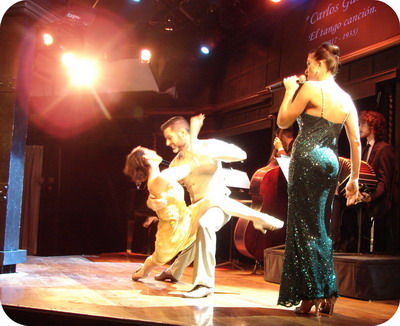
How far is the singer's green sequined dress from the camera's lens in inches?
118

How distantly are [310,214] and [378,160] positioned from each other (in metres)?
2.02

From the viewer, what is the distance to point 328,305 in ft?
10.1

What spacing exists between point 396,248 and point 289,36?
11.5 feet

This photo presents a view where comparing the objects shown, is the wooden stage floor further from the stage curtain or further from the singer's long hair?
the stage curtain

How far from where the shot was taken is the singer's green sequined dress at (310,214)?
3000 millimetres

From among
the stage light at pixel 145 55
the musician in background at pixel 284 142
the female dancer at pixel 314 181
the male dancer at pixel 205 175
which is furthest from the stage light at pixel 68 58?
the female dancer at pixel 314 181

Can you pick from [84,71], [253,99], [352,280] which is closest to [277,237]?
[352,280]

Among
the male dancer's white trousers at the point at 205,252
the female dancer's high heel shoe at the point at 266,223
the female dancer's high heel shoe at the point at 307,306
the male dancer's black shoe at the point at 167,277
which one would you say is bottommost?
the male dancer's black shoe at the point at 167,277

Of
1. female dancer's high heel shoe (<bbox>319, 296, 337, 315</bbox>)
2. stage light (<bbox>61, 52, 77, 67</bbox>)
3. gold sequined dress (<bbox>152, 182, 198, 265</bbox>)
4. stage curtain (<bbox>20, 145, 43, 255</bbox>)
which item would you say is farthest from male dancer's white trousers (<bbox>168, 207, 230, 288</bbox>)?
stage light (<bbox>61, 52, 77, 67</bbox>)

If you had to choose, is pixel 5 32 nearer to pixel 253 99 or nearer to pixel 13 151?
pixel 13 151

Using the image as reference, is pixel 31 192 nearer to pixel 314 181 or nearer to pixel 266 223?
pixel 266 223

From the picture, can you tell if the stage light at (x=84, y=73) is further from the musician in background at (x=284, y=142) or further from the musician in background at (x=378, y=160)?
the musician in background at (x=378, y=160)

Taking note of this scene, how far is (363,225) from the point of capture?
498 cm

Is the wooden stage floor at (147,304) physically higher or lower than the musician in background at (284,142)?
lower
